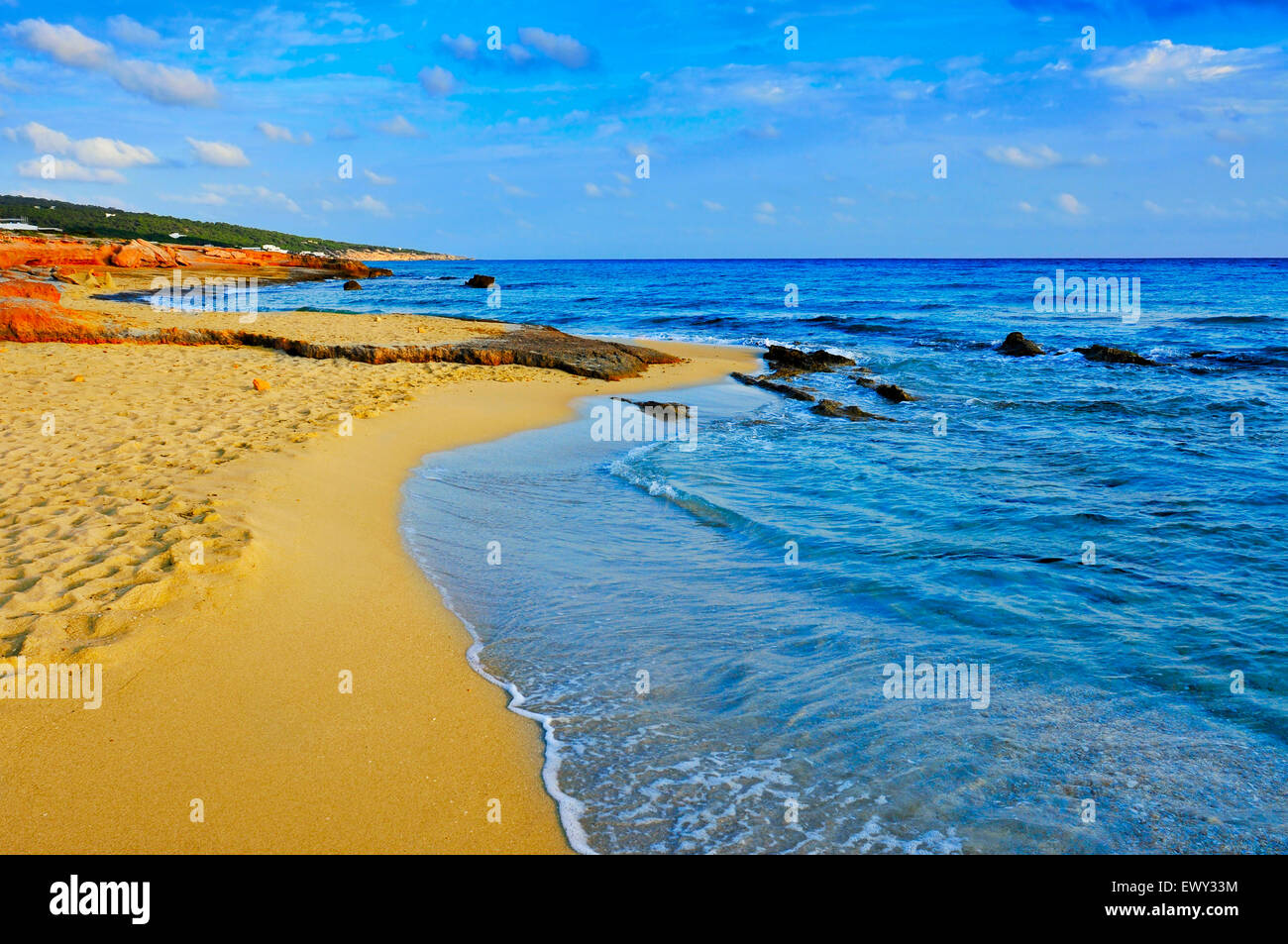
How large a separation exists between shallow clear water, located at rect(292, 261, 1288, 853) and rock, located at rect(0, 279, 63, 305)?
12959 millimetres

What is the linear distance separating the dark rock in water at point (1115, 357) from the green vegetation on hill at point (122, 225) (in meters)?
79.6

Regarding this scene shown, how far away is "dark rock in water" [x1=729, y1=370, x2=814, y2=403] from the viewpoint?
15.4 metres

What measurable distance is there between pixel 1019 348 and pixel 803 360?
25.6ft

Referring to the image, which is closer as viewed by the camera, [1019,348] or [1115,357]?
[1115,357]

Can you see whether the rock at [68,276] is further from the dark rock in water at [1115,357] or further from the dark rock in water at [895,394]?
the dark rock in water at [1115,357]

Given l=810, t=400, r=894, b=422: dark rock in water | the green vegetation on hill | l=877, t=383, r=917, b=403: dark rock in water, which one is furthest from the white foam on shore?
the green vegetation on hill

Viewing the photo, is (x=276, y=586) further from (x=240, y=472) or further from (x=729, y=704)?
(x=729, y=704)

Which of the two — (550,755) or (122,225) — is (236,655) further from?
(122,225)

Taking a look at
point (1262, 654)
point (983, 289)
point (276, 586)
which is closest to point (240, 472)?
point (276, 586)

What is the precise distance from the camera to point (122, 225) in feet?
306

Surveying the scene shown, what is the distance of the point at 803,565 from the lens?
656 centimetres

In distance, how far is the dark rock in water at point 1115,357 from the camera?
20.2 m

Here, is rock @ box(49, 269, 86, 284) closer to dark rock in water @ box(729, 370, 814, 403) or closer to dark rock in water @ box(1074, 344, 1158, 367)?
dark rock in water @ box(729, 370, 814, 403)

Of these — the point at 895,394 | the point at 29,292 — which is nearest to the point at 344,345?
the point at 29,292
